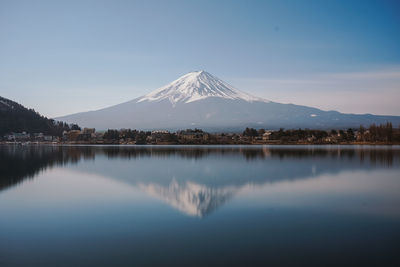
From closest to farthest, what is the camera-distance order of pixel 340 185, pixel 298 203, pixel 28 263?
pixel 28 263 < pixel 298 203 < pixel 340 185

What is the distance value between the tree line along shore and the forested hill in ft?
6.49

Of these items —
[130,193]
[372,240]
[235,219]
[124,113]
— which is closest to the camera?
[372,240]

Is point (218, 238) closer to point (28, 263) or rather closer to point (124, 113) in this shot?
A: point (28, 263)

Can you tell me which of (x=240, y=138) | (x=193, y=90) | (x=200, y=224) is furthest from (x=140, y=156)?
(x=193, y=90)

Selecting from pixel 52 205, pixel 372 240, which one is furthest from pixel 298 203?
pixel 52 205

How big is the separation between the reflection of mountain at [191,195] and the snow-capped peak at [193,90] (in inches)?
5785

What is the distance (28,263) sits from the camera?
5.45 m

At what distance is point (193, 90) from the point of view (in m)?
169

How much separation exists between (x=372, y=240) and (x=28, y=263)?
5.24 m

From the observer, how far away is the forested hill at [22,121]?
8900 centimetres

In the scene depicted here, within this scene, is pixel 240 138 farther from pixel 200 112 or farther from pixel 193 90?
pixel 193 90

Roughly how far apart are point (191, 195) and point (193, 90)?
15875 cm

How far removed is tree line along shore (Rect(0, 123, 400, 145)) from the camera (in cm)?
6631

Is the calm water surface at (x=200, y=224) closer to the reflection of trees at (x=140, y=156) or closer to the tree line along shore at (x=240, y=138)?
the reflection of trees at (x=140, y=156)
